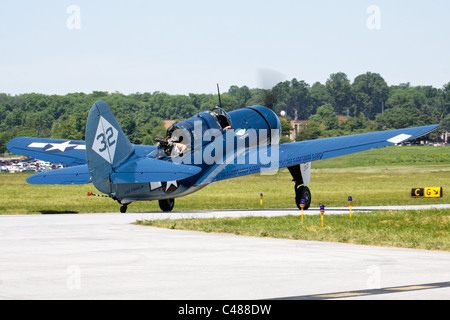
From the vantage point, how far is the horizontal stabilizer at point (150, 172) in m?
22.5

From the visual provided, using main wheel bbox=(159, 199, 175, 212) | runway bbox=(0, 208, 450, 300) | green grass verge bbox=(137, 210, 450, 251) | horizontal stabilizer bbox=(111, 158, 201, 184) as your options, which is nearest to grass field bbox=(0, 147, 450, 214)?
main wheel bbox=(159, 199, 175, 212)

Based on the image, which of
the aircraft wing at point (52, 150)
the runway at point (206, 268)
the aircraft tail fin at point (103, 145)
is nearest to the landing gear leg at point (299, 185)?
the aircraft tail fin at point (103, 145)

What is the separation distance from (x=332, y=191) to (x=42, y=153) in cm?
2221

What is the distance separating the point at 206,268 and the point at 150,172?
37.1ft

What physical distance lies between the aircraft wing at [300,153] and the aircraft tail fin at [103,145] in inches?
147

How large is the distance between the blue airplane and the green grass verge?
3.00m

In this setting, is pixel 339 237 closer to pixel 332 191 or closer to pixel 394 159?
pixel 332 191

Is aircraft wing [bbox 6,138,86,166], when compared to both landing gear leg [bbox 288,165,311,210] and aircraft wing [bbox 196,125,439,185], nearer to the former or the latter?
aircraft wing [bbox 196,125,439,185]

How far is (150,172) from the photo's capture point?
22719mm

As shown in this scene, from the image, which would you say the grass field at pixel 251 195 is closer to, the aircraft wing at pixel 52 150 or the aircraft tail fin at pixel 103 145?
the aircraft wing at pixel 52 150

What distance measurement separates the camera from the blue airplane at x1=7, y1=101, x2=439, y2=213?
22.9 m

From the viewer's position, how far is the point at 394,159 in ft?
286
